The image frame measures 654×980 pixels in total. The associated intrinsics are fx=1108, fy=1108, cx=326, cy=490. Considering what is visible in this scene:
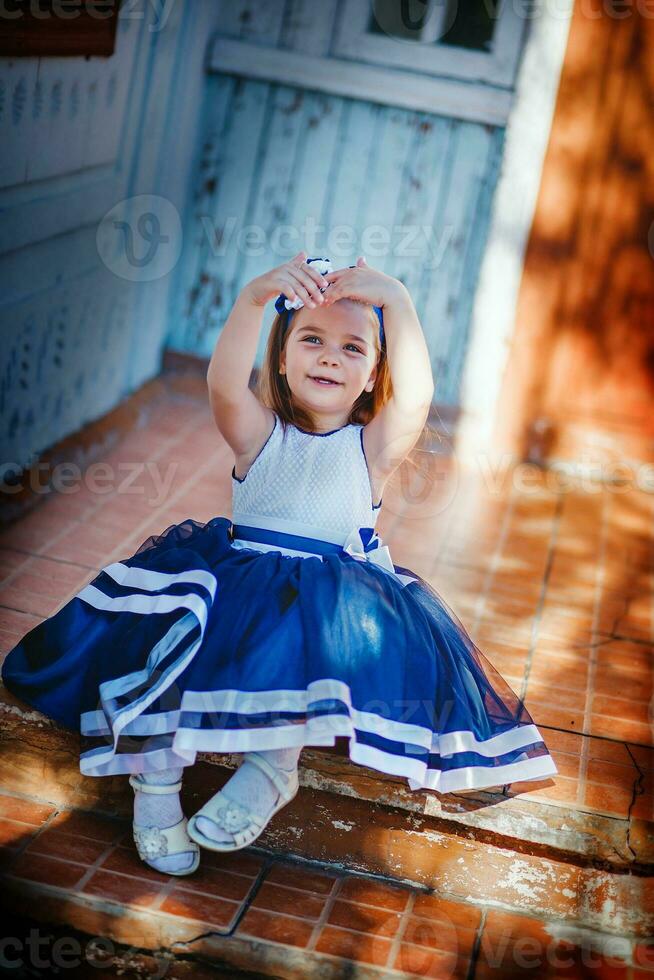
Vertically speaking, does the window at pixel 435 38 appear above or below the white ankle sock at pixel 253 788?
above

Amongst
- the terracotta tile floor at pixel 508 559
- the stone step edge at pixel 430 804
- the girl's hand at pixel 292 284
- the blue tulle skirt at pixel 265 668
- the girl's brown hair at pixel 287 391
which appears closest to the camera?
the blue tulle skirt at pixel 265 668

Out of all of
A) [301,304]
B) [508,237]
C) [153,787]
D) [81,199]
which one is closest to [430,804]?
[153,787]

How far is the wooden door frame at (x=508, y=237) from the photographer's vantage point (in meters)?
4.18

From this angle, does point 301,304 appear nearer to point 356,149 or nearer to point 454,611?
point 454,611

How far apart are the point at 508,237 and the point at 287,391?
2.24 m

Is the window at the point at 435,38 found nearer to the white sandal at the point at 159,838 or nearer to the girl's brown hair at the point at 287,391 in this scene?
the girl's brown hair at the point at 287,391

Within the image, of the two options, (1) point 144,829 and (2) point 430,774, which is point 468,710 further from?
(1) point 144,829

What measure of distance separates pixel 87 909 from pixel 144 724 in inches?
13.5

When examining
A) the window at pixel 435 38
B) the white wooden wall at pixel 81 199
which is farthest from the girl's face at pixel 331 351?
the window at pixel 435 38

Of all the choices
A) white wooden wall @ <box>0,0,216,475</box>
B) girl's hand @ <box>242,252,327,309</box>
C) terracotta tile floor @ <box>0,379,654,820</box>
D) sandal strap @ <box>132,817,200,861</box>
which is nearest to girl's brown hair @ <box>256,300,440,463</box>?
girl's hand @ <box>242,252,327,309</box>

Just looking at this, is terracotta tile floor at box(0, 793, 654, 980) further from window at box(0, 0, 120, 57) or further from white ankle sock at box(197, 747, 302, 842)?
window at box(0, 0, 120, 57)

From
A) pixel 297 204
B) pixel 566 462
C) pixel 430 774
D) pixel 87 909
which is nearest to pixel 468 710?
pixel 430 774

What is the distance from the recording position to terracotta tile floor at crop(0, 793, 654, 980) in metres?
2.01

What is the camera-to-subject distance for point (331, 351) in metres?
2.32
